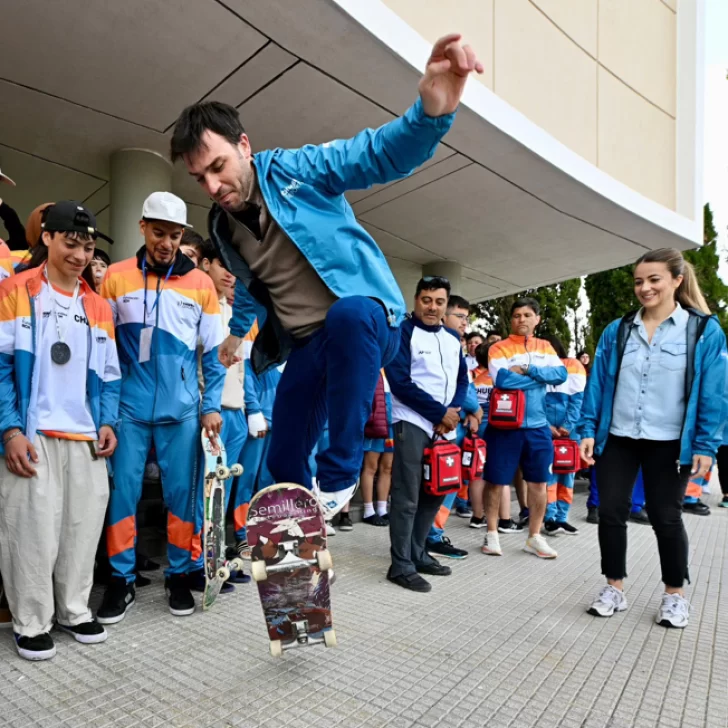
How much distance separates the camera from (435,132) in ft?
5.84

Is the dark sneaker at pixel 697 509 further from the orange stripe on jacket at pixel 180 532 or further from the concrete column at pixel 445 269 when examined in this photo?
Result: the orange stripe on jacket at pixel 180 532

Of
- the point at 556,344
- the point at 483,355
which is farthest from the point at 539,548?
the point at 483,355

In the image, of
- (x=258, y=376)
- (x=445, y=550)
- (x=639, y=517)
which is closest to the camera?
(x=258, y=376)

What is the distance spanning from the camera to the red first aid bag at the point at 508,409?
196 inches

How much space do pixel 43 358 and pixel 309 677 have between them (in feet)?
6.50

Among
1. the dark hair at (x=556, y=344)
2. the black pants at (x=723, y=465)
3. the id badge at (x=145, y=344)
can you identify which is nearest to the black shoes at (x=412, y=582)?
the id badge at (x=145, y=344)

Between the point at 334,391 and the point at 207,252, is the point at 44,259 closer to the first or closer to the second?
the point at 207,252

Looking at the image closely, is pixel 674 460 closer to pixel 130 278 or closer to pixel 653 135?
pixel 130 278

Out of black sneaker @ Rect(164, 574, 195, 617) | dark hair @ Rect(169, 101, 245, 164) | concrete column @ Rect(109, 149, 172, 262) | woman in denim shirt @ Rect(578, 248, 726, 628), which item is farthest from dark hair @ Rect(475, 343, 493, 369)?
dark hair @ Rect(169, 101, 245, 164)

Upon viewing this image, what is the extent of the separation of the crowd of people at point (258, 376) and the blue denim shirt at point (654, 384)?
0.01 m

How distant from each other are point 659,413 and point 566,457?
110 inches

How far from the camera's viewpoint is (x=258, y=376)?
2.65 m

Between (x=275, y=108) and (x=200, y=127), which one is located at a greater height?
(x=275, y=108)

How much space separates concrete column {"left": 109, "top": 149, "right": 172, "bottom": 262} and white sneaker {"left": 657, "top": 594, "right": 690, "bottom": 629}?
211 inches
